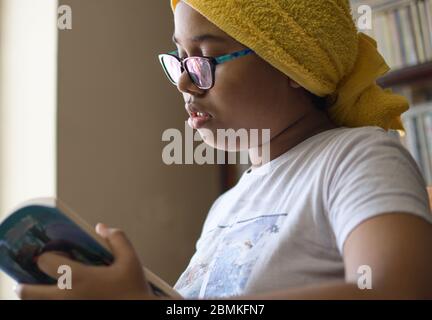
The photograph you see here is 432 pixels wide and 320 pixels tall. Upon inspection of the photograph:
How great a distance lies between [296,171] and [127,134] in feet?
3.31

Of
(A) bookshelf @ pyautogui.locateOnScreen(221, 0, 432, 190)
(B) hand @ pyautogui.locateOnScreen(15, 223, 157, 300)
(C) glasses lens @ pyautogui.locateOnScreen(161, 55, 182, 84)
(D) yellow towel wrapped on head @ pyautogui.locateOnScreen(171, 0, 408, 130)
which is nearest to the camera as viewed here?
(B) hand @ pyautogui.locateOnScreen(15, 223, 157, 300)

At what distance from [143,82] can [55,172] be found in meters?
0.47

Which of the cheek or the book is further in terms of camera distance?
the cheek

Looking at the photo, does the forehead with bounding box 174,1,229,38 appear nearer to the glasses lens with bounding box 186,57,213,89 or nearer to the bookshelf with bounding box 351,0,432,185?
the glasses lens with bounding box 186,57,213,89

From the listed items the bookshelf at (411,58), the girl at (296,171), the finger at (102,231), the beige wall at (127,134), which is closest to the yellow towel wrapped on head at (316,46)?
the girl at (296,171)

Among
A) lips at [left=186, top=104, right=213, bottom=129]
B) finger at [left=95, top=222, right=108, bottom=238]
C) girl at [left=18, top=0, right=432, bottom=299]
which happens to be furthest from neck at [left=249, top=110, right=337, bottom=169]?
finger at [left=95, top=222, right=108, bottom=238]

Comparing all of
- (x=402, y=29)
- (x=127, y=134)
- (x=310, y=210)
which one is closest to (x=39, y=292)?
(x=310, y=210)

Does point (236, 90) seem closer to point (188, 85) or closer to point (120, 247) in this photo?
point (188, 85)

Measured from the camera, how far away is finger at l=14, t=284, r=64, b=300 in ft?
1.53

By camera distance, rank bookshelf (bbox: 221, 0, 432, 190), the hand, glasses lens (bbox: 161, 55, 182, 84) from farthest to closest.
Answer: bookshelf (bbox: 221, 0, 432, 190) < glasses lens (bbox: 161, 55, 182, 84) < the hand

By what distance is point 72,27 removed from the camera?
152cm

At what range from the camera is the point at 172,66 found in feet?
2.81
